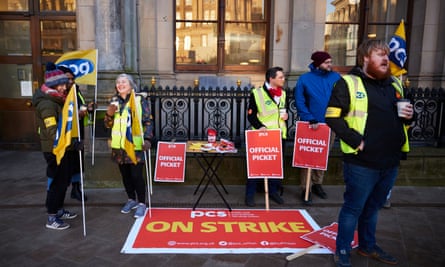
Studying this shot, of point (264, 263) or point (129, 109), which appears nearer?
point (264, 263)

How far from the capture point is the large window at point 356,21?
9031 mm

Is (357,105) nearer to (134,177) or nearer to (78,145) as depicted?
(134,177)

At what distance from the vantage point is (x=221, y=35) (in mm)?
8922

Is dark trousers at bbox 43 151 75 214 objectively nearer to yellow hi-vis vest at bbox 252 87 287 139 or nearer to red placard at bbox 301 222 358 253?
yellow hi-vis vest at bbox 252 87 287 139

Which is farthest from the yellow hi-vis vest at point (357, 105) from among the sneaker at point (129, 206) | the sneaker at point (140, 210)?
the sneaker at point (129, 206)

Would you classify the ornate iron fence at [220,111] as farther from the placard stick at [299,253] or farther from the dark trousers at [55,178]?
the placard stick at [299,253]

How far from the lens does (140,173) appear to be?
5230 mm

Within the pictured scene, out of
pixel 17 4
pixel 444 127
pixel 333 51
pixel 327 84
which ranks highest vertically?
pixel 17 4

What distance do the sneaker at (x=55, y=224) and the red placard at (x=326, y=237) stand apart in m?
3.04

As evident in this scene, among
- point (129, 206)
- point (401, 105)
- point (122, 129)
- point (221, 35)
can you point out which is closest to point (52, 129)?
point (122, 129)

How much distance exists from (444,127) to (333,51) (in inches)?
127

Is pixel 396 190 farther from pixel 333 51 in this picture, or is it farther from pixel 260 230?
pixel 333 51

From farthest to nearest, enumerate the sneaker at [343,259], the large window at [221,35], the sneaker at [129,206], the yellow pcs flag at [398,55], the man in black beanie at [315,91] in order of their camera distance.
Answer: the large window at [221,35] < the man in black beanie at [315,91] < the sneaker at [129,206] < the yellow pcs flag at [398,55] < the sneaker at [343,259]

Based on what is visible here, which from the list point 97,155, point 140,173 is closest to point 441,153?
point 140,173
